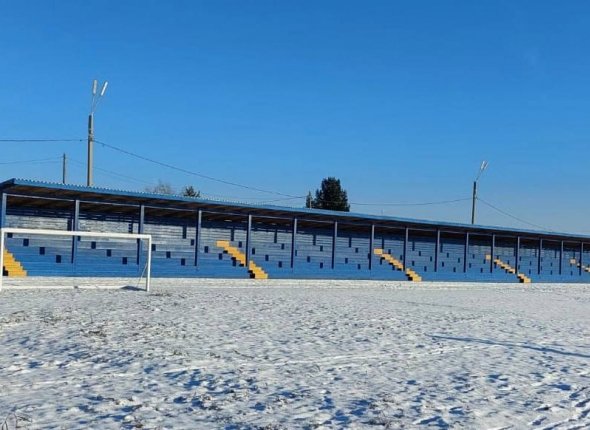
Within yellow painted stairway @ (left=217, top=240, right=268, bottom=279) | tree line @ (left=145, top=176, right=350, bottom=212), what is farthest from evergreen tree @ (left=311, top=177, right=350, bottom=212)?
yellow painted stairway @ (left=217, top=240, right=268, bottom=279)

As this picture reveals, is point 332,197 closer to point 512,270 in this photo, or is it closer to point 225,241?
point 512,270

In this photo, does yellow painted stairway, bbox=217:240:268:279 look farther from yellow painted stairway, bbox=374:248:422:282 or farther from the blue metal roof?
yellow painted stairway, bbox=374:248:422:282

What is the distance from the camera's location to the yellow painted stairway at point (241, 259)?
27.8 metres

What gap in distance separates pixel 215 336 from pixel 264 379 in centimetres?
307

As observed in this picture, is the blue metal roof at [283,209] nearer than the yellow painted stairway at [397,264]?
Yes

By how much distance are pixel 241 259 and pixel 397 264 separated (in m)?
10.5

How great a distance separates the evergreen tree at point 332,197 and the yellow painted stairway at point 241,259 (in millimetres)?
45561

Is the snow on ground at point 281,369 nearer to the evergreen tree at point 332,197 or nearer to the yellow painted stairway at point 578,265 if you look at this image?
the yellow painted stairway at point 578,265

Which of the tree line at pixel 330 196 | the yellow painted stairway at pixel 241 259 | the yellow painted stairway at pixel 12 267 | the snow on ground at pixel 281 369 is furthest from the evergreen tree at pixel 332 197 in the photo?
the snow on ground at pixel 281 369

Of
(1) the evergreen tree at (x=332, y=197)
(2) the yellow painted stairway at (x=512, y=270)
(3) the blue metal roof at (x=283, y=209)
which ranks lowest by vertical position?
(2) the yellow painted stairway at (x=512, y=270)

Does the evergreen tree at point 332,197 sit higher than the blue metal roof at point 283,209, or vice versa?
the evergreen tree at point 332,197

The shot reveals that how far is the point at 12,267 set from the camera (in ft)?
69.2

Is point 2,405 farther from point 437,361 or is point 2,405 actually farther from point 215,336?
point 437,361

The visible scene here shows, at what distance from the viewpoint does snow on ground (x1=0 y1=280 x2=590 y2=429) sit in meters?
5.48
